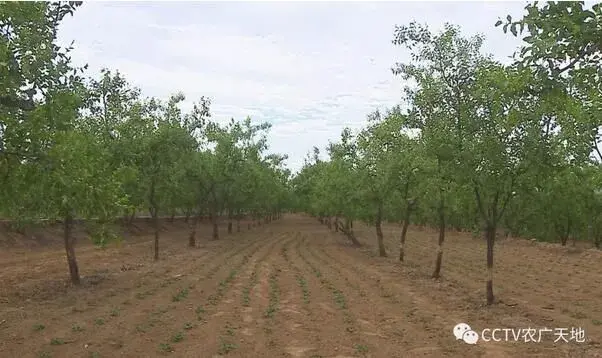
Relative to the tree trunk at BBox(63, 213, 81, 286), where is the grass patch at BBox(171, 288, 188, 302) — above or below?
below

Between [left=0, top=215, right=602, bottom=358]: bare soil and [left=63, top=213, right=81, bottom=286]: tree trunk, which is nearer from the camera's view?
[left=0, top=215, right=602, bottom=358]: bare soil

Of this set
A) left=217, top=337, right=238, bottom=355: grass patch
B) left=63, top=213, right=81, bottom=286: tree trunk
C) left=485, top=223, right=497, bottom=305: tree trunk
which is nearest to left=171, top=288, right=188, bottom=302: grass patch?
left=63, top=213, right=81, bottom=286: tree trunk

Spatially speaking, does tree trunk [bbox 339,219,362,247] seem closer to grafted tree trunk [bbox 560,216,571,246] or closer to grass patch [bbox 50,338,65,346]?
grafted tree trunk [bbox 560,216,571,246]

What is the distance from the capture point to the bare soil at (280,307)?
10.6 meters

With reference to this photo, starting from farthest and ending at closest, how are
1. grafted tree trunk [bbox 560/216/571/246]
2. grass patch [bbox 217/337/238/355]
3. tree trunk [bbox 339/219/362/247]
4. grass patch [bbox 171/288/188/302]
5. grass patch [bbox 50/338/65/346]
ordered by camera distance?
grafted tree trunk [bbox 560/216/571/246]
tree trunk [bbox 339/219/362/247]
grass patch [bbox 171/288/188/302]
grass patch [bbox 50/338/65/346]
grass patch [bbox 217/337/238/355]

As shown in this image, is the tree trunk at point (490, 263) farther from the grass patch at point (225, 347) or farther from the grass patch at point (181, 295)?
the grass patch at point (181, 295)

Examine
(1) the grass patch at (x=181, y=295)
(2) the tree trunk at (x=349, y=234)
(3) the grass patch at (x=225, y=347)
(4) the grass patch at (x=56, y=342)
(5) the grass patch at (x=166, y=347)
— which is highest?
(2) the tree trunk at (x=349, y=234)

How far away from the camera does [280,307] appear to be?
49.1 feet

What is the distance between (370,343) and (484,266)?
1871 cm

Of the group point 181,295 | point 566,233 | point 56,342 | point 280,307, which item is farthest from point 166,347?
point 566,233

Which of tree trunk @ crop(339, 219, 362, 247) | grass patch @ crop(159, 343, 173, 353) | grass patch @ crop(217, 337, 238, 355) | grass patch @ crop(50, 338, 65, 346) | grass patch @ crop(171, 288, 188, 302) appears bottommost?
grass patch @ crop(50, 338, 65, 346)

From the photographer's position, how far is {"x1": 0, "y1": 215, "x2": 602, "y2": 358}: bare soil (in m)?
10.6

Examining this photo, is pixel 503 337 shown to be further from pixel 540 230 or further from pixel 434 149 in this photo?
pixel 540 230

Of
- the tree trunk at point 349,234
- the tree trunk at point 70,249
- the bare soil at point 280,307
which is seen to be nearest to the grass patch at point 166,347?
the bare soil at point 280,307
